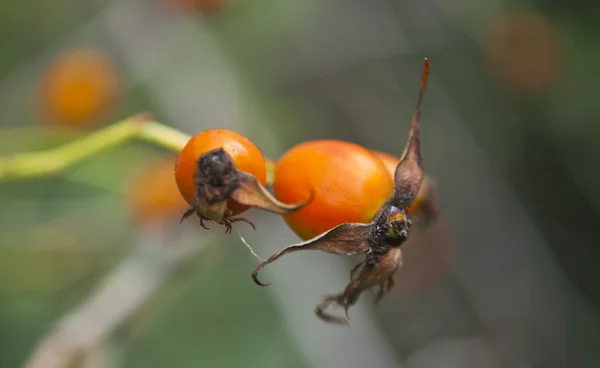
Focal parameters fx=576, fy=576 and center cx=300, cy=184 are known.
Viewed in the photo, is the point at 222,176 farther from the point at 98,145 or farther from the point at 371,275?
the point at 98,145

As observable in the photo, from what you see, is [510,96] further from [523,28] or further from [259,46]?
[259,46]

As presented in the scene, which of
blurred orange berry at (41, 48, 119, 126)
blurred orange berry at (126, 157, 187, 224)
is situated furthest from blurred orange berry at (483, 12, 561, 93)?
blurred orange berry at (126, 157, 187, 224)

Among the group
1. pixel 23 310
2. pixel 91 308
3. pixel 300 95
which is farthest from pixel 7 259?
pixel 300 95

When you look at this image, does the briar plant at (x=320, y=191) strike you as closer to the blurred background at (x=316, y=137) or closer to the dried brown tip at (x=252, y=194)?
the dried brown tip at (x=252, y=194)

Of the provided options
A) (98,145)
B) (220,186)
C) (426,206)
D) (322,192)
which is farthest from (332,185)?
(98,145)

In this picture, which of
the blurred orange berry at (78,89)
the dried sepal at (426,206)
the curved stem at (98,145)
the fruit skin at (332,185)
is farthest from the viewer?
the blurred orange berry at (78,89)

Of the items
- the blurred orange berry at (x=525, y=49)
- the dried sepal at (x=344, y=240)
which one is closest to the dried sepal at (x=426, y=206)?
the dried sepal at (x=344, y=240)
